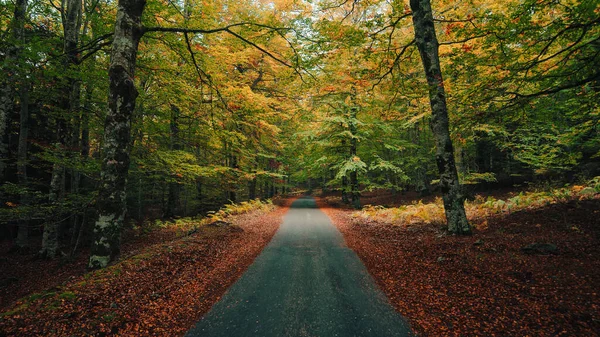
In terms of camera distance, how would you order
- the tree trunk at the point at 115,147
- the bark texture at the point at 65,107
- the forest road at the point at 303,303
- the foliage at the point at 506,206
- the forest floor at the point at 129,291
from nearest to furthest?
the forest floor at the point at 129,291 → the forest road at the point at 303,303 → the tree trunk at the point at 115,147 → the bark texture at the point at 65,107 → the foliage at the point at 506,206

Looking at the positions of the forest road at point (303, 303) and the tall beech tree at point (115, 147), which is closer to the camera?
the forest road at point (303, 303)

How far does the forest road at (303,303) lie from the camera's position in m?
3.69

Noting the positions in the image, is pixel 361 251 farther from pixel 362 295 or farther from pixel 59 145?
pixel 59 145

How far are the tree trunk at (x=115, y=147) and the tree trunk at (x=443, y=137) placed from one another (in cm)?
846

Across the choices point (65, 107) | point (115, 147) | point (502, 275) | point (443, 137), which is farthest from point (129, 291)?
point (443, 137)

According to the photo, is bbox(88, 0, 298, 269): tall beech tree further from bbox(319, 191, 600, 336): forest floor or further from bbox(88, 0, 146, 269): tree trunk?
bbox(319, 191, 600, 336): forest floor

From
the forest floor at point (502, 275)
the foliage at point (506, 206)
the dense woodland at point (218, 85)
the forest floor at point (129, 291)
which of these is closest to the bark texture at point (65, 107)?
the dense woodland at point (218, 85)

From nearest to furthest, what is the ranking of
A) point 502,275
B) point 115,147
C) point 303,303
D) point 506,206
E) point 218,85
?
point 303,303 < point 502,275 < point 115,147 < point 506,206 < point 218,85

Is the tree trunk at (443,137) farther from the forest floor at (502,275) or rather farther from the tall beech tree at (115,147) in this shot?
the tall beech tree at (115,147)

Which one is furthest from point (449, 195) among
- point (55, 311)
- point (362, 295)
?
point (55, 311)

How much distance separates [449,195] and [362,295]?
15.8ft

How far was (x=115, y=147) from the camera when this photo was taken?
528 cm

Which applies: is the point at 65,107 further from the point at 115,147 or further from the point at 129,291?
the point at 129,291

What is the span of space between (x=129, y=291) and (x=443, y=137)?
9.15m
